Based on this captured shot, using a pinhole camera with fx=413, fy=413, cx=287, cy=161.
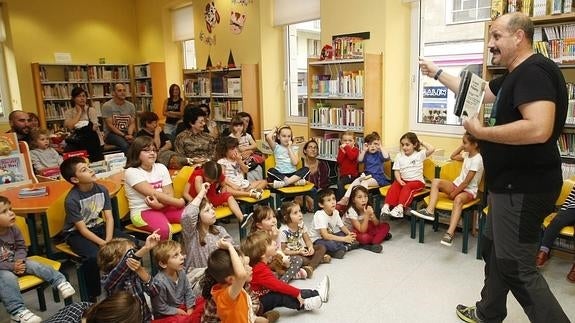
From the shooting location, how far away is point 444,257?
345 cm

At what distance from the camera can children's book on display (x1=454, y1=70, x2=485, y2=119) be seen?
6.28 ft

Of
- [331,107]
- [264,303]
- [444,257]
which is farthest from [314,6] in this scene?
[264,303]

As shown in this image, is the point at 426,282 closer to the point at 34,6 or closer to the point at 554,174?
the point at 554,174

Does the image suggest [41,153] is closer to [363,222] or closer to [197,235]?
[197,235]

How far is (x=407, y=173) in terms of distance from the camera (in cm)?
400

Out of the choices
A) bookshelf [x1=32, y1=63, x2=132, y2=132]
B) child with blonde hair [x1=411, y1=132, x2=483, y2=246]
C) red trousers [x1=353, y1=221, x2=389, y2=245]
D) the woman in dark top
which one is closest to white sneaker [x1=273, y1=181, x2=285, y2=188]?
red trousers [x1=353, y1=221, x2=389, y2=245]

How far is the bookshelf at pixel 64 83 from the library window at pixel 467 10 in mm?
6413

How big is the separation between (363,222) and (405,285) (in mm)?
830

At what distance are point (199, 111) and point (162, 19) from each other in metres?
4.16

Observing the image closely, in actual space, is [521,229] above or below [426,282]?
above

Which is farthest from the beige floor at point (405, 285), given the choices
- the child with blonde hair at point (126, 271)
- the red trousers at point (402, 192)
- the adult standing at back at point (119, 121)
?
the adult standing at back at point (119, 121)

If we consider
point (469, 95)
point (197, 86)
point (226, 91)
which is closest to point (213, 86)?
point (226, 91)

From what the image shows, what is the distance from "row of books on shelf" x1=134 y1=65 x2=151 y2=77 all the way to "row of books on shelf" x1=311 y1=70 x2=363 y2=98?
180 inches

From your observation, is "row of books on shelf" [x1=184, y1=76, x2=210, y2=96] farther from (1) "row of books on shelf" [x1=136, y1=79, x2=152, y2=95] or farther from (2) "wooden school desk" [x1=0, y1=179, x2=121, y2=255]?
(2) "wooden school desk" [x1=0, y1=179, x2=121, y2=255]
